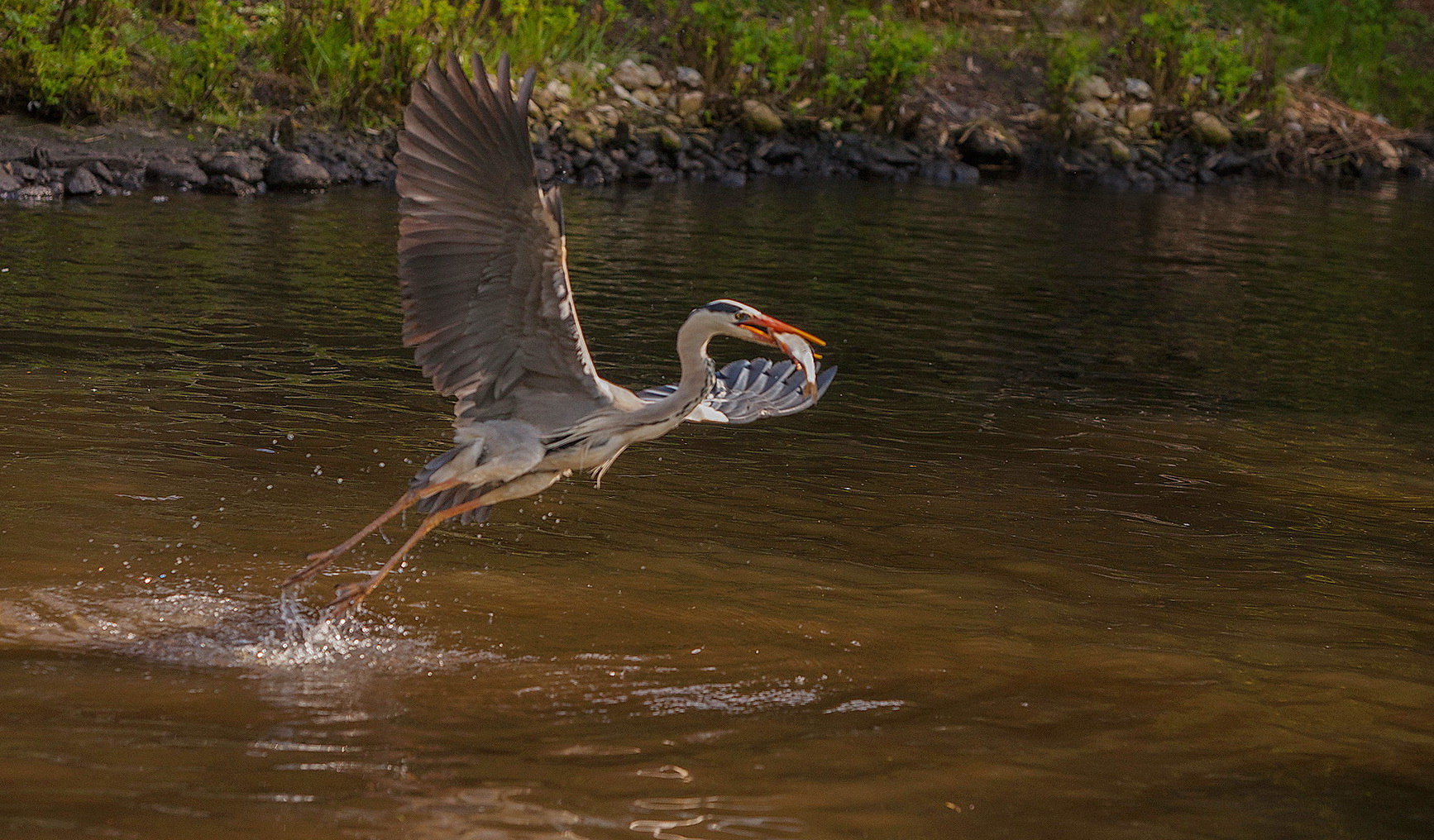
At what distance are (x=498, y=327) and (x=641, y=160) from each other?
37.7ft

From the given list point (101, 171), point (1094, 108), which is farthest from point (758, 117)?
point (101, 171)

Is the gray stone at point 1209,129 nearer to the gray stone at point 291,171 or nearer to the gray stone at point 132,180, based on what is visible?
the gray stone at point 291,171

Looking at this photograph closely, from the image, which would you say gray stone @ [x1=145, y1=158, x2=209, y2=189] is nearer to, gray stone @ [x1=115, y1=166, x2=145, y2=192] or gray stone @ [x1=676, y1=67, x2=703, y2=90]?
gray stone @ [x1=115, y1=166, x2=145, y2=192]

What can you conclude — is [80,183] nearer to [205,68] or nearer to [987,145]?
[205,68]

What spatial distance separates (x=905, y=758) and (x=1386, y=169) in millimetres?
18453

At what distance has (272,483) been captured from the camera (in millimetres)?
5746

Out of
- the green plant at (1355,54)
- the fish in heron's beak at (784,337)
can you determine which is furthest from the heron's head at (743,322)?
the green plant at (1355,54)

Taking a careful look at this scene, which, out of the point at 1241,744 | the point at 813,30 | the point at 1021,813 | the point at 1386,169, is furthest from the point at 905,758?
the point at 1386,169

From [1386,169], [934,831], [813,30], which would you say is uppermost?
[813,30]

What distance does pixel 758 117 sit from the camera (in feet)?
54.4

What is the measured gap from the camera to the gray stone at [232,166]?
12914mm

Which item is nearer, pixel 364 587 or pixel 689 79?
pixel 364 587

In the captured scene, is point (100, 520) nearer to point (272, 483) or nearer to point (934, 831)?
point (272, 483)

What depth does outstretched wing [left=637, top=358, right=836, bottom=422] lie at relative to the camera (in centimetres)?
491
